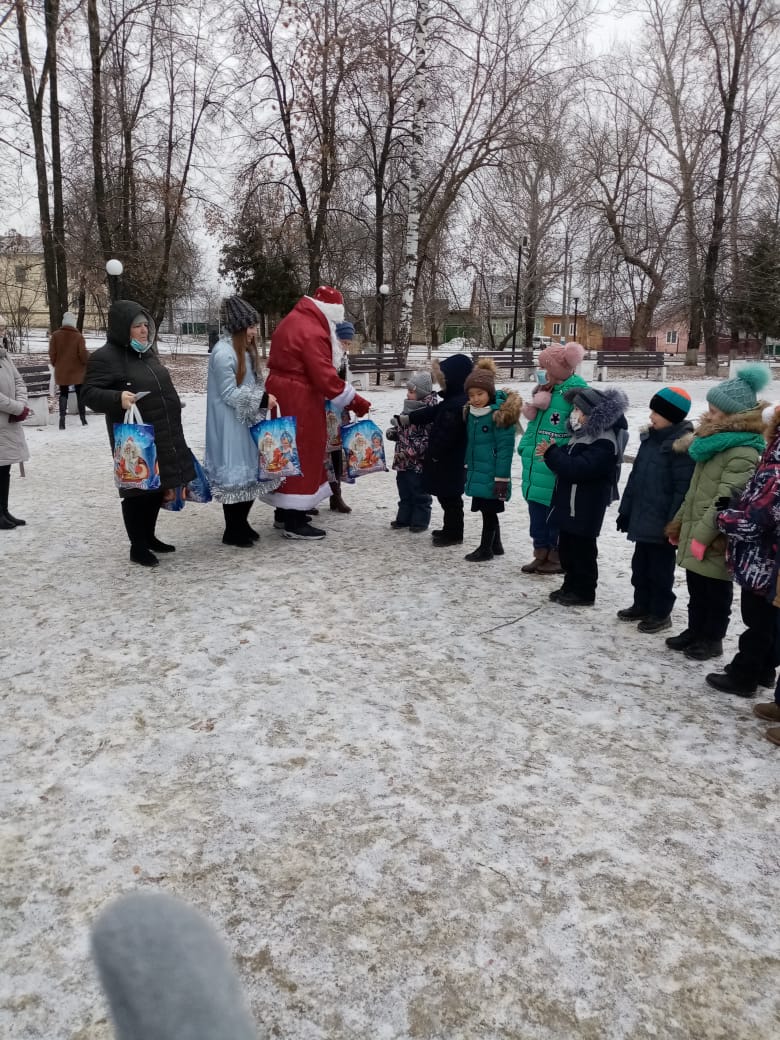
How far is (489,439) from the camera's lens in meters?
5.66

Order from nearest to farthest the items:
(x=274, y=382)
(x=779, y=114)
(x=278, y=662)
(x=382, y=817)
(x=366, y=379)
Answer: (x=382, y=817) → (x=278, y=662) → (x=274, y=382) → (x=366, y=379) → (x=779, y=114)

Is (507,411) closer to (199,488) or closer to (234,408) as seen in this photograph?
(234,408)

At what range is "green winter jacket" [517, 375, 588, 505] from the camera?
16.6 feet

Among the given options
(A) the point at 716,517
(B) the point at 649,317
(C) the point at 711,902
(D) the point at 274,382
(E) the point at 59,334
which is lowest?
(C) the point at 711,902

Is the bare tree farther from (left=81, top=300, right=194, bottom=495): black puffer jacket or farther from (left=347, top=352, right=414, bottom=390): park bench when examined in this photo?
(left=81, top=300, right=194, bottom=495): black puffer jacket

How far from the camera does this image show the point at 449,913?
2287 millimetres

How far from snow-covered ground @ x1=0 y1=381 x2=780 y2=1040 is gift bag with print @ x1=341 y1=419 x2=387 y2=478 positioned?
5.69ft

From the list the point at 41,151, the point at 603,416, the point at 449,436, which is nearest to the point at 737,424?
the point at 603,416

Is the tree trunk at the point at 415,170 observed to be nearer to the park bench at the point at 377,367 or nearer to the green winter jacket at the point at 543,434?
the park bench at the point at 377,367

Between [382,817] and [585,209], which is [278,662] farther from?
[585,209]

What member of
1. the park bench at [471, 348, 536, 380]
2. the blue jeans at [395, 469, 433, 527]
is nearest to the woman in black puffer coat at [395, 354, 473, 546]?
the blue jeans at [395, 469, 433, 527]

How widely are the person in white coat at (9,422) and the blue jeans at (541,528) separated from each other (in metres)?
3.97

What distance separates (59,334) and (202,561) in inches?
286

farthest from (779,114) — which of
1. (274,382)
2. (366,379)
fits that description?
(274,382)
